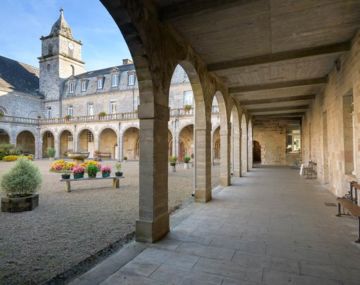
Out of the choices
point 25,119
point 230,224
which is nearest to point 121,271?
point 230,224

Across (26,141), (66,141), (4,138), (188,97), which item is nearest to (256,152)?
(188,97)

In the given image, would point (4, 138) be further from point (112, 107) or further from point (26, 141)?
point (112, 107)

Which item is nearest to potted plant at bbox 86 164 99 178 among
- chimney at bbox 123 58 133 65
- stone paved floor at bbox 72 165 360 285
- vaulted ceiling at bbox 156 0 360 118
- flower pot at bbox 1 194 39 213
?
flower pot at bbox 1 194 39 213

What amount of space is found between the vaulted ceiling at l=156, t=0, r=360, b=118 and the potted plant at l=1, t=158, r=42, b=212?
4642mm

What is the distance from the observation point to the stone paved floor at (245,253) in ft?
8.10

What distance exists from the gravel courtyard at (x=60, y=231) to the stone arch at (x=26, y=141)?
987 inches

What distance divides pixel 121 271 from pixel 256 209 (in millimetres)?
3503

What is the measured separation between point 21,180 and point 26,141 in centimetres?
2743

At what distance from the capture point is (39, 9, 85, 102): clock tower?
28.9 m

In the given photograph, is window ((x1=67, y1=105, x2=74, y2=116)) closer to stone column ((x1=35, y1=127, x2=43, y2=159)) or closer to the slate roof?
stone column ((x1=35, y1=127, x2=43, y2=159))

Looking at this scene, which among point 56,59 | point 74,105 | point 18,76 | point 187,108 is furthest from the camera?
point 18,76

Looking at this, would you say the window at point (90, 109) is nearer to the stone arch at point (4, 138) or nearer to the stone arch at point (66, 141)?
the stone arch at point (66, 141)

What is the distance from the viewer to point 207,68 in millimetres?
6000

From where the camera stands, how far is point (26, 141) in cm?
2852
